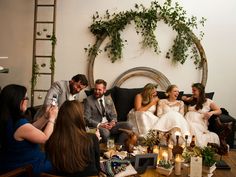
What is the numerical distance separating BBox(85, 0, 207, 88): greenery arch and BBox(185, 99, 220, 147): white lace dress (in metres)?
0.69

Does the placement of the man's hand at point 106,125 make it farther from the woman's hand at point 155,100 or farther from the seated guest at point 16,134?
the seated guest at point 16,134

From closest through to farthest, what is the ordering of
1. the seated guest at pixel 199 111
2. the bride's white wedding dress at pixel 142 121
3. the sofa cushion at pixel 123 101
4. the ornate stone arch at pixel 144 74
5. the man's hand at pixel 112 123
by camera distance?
the man's hand at pixel 112 123
the seated guest at pixel 199 111
the bride's white wedding dress at pixel 142 121
the sofa cushion at pixel 123 101
the ornate stone arch at pixel 144 74

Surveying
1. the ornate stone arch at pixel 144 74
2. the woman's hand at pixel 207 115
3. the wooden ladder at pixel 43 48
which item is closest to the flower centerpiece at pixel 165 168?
the woman's hand at pixel 207 115

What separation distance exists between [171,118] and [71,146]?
245 cm

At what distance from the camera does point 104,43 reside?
16.0ft

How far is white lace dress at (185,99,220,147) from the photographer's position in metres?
3.80

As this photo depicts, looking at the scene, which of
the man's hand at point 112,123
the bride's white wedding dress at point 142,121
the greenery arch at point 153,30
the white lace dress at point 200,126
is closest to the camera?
the white lace dress at point 200,126

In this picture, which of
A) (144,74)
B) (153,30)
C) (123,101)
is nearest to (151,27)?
(153,30)

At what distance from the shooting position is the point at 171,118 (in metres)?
4.06

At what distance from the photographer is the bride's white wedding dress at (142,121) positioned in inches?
163

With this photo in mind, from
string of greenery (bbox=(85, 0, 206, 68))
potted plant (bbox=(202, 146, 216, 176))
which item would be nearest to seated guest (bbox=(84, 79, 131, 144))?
string of greenery (bbox=(85, 0, 206, 68))

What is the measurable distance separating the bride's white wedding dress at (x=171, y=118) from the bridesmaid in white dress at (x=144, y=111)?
0.10 meters

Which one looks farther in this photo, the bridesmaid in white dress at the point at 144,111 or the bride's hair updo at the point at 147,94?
the bride's hair updo at the point at 147,94

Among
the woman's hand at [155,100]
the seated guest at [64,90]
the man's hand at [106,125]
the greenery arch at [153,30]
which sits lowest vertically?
the man's hand at [106,125]
